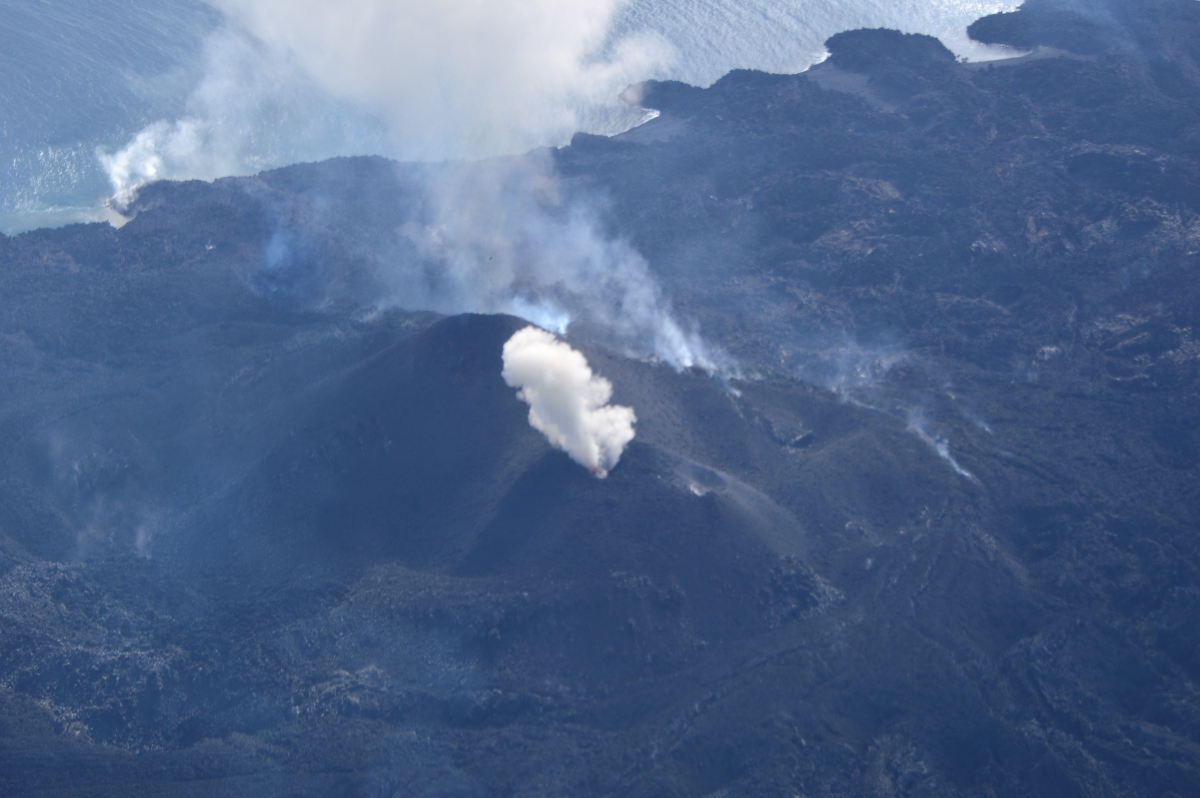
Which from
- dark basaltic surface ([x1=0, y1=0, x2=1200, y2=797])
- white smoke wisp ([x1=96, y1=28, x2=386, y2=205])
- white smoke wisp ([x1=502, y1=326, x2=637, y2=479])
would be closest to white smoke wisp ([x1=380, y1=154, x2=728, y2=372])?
dark basaltic surface ([x1=0, y1=0, x2=1200, y2=797])

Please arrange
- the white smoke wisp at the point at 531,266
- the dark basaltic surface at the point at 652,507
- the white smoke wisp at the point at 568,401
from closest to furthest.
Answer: the dark basaltic surface at the point at 652,507 → the white smoke wisp at the point at 568,401 → the white smoke wisp at the point at 531,266

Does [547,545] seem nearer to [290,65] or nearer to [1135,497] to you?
[1135,497]

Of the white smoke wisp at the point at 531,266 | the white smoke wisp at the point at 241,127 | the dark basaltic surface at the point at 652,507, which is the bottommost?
the dark basaltic surface at the point at 652,507

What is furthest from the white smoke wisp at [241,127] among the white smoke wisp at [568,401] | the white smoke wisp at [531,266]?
the white smoke wisp at [568,401]

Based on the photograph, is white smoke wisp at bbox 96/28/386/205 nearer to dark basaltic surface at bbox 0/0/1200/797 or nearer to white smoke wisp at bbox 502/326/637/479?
dark basaltic surface at bbox 0/0/1200/797

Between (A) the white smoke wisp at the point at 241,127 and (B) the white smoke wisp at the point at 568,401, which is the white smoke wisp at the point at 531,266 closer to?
(B) the white smoke wisp at the point at 568,401

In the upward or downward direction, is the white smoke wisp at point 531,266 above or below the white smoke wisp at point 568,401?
above

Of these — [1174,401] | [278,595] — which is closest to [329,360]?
[278,595]
